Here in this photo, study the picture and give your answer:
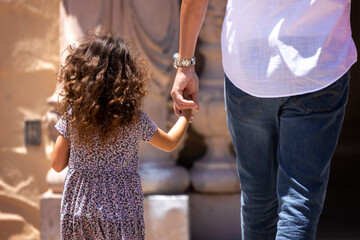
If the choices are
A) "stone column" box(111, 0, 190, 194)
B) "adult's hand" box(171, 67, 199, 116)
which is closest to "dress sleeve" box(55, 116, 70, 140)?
"adult's hand" box(171, 67, 199, 116)

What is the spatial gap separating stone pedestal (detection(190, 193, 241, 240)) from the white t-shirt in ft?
6.31

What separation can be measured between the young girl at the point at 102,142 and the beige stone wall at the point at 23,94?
1895 millimetres

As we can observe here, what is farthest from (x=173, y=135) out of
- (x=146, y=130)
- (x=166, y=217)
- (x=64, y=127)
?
(x=166, y=217)

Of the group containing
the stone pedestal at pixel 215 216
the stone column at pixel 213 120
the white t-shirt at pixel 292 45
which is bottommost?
the stone pedestal at pixel 215 216

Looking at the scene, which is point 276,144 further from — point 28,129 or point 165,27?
point 28,129

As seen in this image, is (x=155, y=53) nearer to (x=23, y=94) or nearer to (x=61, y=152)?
(x=23, y=94)

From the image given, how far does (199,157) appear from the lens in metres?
3.81

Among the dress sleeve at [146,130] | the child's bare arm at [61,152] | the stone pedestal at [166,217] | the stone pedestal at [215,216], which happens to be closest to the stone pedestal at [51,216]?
the stone pedestal at [166,217]

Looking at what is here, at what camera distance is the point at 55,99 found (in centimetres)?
350

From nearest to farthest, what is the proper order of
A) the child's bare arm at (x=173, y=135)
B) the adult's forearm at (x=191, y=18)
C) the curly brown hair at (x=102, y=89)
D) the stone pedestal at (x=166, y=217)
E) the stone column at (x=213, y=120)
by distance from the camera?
the adult's forearm at (x=191, y=18)
the curly brown hair at (x=102, y=89)
the child's bare arm at (x=173, y=135)
the stone pedestal at (x=166, y=217)
the stone column at (x=213, y=120)

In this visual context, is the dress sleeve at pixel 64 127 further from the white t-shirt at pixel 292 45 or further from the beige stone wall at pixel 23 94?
the beige stone wall at pixel 23 94

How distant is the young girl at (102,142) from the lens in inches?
82.3

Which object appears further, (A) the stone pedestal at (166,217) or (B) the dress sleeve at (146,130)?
(A) the stone pedestal at (166,217)

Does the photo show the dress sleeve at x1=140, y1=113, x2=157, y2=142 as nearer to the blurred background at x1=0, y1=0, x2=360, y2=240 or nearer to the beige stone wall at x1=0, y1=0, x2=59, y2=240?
the blurred background at x1=0, y1=0, x2=360, y2=240
